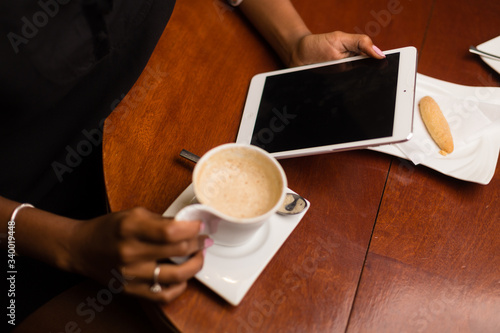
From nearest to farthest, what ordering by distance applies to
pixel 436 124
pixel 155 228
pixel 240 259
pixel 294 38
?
1. pixel 155 228
2. pixel 240 259
3. pixel 436 124
4. pixel 294 38

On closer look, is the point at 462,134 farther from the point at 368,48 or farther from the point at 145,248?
the point at 145,248

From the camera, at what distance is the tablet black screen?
722 mm

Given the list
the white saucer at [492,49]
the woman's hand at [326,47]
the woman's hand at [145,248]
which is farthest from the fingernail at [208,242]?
the white saucer at [492,49]

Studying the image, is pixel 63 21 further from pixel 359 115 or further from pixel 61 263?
pixel 359 115

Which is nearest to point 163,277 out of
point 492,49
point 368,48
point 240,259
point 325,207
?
point 240,259

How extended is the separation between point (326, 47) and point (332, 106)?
0.22 meters

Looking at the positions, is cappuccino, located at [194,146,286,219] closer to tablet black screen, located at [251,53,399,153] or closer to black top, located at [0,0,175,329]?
tablet black screen, located at [251,53,399,153]

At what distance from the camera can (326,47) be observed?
91 cm

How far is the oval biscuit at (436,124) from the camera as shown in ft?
2.62

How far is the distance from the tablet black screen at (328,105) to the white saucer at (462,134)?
0.10 meters

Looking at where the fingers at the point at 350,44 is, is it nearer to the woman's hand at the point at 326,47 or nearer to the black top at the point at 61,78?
the woman's hand at the point at 326,47

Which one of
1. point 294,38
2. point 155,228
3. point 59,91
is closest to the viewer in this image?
point 155,228

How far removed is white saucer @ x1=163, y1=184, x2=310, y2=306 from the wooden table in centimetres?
3

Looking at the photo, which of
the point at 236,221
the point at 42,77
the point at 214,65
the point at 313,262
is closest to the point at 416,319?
the point at 313,262
